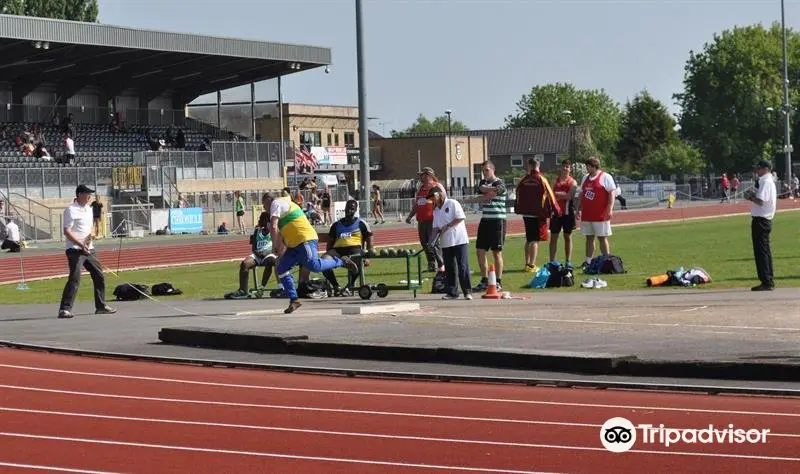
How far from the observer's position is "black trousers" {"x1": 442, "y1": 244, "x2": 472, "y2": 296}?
1936 centimetres

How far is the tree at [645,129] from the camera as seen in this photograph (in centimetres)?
13275

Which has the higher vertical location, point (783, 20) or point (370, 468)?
point (783, 20)

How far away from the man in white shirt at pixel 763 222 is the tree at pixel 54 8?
238ft

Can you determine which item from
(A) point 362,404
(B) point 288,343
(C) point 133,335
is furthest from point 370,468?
(C) point 133,335

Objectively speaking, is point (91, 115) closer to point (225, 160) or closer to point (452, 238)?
point (225, 160)

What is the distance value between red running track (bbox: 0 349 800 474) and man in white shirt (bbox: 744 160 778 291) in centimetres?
798

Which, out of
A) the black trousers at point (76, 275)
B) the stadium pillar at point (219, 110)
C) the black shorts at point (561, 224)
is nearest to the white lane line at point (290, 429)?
the black trousers at point (76, 275)

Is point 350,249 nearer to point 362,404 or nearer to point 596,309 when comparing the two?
point 596,309

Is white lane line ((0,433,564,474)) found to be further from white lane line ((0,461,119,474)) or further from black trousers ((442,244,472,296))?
Result: black trousers ((442,244,472,296))

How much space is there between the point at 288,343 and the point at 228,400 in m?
3.49

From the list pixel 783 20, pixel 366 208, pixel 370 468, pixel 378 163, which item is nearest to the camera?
pixel 370 468

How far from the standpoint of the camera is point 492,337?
15.0 m

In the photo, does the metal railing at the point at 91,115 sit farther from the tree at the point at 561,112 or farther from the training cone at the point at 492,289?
the tree at the point at 561,112

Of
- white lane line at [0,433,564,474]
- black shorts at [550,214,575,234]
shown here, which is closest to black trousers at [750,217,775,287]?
black shorts at [550,214,575,234]
